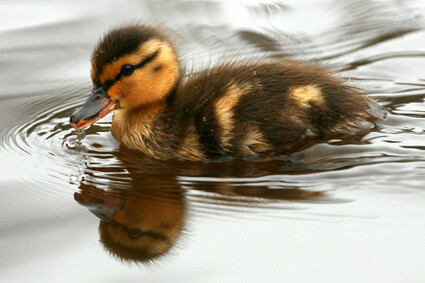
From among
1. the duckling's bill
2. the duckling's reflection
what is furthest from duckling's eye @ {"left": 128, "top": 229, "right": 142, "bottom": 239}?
the duckling's bill

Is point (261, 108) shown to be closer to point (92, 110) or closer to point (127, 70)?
point (127, 70)

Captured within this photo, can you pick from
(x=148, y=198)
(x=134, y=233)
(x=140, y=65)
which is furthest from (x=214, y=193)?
(x=140, y=65)

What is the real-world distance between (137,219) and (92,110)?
0.79 meters

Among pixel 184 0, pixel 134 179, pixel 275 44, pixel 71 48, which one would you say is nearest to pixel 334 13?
pixel 275 44

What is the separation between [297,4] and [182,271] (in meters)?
3.51

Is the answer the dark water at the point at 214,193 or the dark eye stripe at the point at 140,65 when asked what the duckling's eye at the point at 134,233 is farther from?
the dark eye stripe at the point at 140,65

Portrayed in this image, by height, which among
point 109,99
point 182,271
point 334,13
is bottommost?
point 182,271

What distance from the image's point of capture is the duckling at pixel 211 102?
9.34 ft

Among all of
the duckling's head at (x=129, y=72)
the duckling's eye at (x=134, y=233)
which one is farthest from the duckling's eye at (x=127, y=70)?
the duckling's eye at (x=134, y=233)

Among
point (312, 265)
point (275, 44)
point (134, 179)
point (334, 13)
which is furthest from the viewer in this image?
point (334, 13)

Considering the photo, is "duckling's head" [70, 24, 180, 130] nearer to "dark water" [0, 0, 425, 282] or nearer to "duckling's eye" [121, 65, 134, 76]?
"duckling's eye" [121, 65, 134, 76]

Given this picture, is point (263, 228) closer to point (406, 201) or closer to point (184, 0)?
point (406, 201)

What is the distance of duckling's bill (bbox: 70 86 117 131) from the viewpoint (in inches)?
116

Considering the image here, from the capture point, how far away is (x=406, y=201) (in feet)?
7.86
